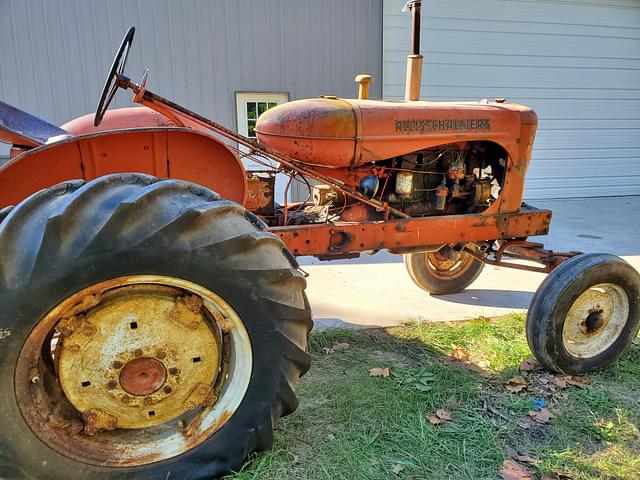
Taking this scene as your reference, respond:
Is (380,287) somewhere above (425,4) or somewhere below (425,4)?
below

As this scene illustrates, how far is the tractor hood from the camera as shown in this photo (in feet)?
8.55

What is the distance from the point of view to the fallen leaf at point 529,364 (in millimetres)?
2745

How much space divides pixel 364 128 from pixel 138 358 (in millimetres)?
1650

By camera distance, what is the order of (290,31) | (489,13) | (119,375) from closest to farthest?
(119,375) < (290,31) < (489,13)

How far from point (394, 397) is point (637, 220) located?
6.55 m

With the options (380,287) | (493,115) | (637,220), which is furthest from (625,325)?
(637,220)

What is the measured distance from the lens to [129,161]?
2.18 metres

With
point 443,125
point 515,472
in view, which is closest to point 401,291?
point 443,125

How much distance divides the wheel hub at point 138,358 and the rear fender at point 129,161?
76cm

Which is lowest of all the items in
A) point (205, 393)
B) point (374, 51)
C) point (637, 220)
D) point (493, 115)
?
point (637, 220)

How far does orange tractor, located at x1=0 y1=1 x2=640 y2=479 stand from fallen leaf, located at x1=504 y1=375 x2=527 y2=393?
16cm

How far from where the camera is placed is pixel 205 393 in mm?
1775

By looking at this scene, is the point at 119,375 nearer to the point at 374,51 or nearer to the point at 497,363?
the point at 497,363

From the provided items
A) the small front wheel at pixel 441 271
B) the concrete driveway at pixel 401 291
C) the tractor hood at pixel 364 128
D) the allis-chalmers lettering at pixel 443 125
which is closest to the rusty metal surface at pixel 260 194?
the tractor hood at pixel 364 128
